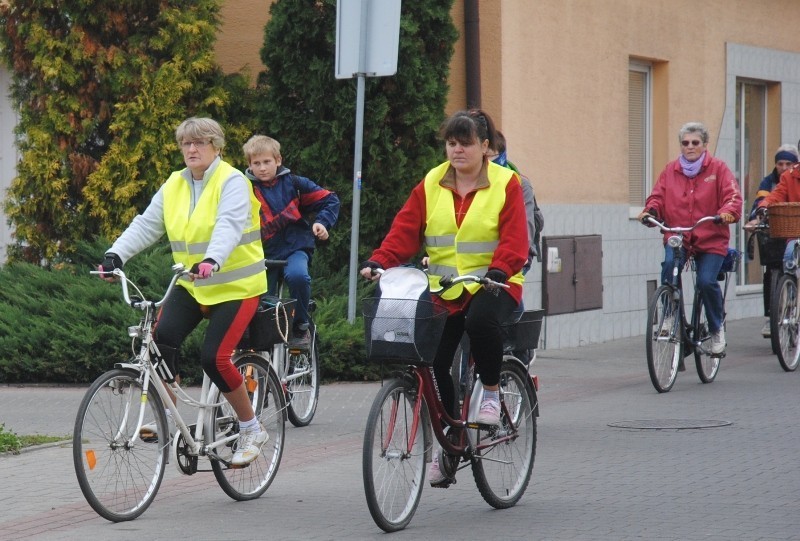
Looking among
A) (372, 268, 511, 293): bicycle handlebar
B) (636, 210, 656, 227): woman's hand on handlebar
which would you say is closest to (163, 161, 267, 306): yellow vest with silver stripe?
(372, 268, 511, 293): bicycle handlebar

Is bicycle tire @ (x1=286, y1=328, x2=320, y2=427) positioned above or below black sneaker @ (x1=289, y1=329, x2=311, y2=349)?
below

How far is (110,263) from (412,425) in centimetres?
153

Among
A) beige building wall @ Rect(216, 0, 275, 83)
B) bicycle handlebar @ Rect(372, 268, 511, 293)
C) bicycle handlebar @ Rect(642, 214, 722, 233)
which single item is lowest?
bicycle handlebar @ Rect(372, 268, 511, 293)

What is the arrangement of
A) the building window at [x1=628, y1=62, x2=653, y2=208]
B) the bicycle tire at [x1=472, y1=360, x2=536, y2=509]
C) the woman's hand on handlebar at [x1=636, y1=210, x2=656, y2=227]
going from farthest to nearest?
the building window at [x1=628, y1=62, x2=653, y2=208] → the woman's hand on handlebar at [x1=636, y1=210, x2=656, y2=227] → the bicycle tire at [x1=472, y1=360, x2=536, y2=509]

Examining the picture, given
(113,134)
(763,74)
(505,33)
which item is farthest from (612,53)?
(113,134)

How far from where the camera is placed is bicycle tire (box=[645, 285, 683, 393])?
10727 mm

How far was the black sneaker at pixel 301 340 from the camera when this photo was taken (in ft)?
30.5

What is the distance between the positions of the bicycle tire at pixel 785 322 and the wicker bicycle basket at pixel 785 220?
36cm

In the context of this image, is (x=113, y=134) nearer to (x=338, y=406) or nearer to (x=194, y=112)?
(x=194, y=112)

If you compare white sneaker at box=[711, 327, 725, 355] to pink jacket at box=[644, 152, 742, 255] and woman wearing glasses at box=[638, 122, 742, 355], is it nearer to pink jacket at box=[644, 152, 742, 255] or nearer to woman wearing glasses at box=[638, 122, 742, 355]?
woman wearing glasses at box=[638, 122, 742, 355]

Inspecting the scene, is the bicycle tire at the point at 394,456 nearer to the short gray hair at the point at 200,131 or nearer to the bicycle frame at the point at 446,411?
the bicycle frame at the point at 446,411

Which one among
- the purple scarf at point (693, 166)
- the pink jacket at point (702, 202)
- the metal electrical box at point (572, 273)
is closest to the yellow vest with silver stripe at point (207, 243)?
the pink jacket at point (702, 202)

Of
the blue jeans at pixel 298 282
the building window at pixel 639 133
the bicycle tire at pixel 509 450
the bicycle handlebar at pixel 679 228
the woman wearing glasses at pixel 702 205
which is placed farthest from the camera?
the building window at pixel 639 133

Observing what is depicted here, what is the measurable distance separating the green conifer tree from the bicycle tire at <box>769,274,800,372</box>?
4791 millimetres
